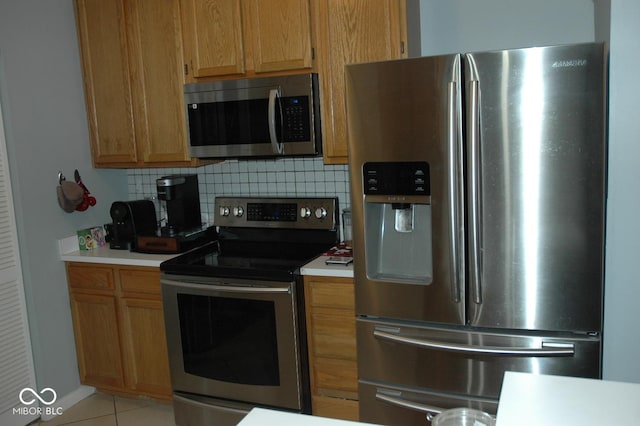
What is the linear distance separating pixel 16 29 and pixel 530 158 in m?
2.66

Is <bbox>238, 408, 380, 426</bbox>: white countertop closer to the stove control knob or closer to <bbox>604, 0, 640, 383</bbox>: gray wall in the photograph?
<bbox>604, 0, 640, 383</bbox>: gray wall

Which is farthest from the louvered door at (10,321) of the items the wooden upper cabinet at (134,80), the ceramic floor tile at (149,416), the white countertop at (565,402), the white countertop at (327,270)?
the white countertop at (565,402)

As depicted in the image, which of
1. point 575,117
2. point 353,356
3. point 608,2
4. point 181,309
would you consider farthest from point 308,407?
point 608,2

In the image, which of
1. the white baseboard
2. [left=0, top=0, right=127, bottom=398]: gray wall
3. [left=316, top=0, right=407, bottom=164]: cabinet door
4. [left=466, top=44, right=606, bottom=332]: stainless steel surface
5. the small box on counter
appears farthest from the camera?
the small box on counter

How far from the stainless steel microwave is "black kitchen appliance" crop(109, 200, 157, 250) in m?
0.54

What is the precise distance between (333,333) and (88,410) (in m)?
1.60

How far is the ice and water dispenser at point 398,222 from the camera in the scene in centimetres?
212

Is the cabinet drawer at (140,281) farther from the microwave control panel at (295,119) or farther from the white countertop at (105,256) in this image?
the microwave control panel at (295,119)

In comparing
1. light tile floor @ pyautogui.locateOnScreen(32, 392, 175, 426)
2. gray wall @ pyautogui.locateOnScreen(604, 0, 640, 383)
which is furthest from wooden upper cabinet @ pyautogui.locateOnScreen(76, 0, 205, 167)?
gray wall @ pyautogui.locateOnScreen(604, 0, 640, 383)

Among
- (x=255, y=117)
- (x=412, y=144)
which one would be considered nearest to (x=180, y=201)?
(x=255, y=117)

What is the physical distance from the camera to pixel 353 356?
8.53 feet

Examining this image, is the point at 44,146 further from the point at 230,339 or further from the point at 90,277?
the point at 230,339

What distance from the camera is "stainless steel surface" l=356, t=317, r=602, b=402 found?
6.56ft

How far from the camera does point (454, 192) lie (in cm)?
204
